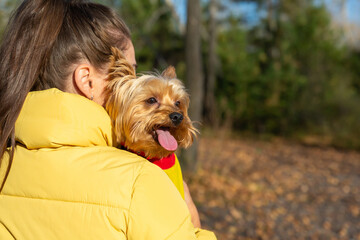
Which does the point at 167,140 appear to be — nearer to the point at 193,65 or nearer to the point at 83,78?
→ the point at 83,78

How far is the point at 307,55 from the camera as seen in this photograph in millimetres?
15484

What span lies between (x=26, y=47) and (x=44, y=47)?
0.06 m

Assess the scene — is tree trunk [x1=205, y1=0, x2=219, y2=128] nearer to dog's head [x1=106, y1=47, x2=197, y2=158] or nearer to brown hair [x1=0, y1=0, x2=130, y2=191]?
dog's head [x1=106, y1=47, x2=197, y2=158]

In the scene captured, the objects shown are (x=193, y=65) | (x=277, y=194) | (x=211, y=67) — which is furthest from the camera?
(x=211, y=67)

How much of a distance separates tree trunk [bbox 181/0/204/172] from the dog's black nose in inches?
225

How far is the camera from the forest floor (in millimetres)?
5742

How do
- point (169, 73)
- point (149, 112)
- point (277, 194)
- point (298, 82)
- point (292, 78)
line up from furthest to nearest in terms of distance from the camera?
point (292, 78) → point (298, 82) → point (277, 194) → point (169, 73) → point (149, 112)

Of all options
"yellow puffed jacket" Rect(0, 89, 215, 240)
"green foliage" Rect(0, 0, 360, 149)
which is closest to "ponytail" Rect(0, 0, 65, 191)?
"yellow puffed jacket" Rect(0, 89, 215, 240)

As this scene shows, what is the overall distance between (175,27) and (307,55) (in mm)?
6241

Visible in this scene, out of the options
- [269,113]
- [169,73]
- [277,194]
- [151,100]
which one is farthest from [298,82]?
[151,100]

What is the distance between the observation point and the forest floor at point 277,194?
5.74 metres

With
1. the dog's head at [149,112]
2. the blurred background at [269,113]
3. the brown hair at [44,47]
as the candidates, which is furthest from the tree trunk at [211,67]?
the brown hair at [44,47]

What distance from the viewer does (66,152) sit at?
→ 114 cm

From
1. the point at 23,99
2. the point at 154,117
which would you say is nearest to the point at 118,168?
the point at 23,99
